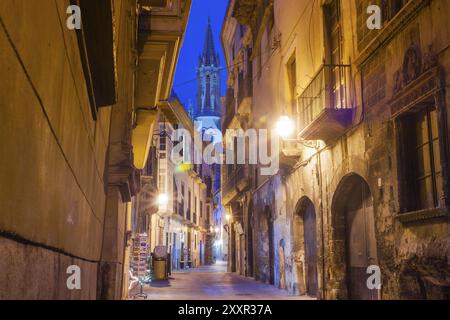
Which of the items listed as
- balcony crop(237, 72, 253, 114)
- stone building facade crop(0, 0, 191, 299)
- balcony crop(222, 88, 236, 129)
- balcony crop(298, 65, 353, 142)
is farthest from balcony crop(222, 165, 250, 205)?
stone building facade crop(0, 0, 191, 299)

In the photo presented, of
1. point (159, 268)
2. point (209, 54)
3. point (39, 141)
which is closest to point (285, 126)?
point (159, 268)

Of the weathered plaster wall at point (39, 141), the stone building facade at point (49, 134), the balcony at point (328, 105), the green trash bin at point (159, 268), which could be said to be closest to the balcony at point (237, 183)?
the green trash bin at point (159, 268)

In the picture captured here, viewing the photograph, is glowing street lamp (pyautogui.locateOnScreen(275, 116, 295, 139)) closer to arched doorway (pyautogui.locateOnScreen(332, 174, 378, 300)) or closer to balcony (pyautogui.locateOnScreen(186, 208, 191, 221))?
arched doorway (pyautogui.locateOnScreen(332, 174, 378, 300))

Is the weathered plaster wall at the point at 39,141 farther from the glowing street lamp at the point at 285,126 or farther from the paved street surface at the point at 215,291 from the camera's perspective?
the glowing street lamp at the point at 285,126

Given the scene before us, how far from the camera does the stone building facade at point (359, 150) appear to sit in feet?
22.4

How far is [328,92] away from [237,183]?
562 inches

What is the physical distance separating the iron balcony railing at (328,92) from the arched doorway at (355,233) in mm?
1536

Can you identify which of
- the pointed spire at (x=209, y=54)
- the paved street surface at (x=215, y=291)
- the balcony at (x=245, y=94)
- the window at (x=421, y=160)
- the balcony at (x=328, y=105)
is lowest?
the paved street surface at (x=215, y=291)

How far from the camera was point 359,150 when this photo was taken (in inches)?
376

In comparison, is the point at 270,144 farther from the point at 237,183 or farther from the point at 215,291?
the point at 237,183

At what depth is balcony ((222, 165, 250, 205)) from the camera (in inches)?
892

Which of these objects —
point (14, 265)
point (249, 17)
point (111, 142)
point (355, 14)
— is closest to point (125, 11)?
point (111, 142)
